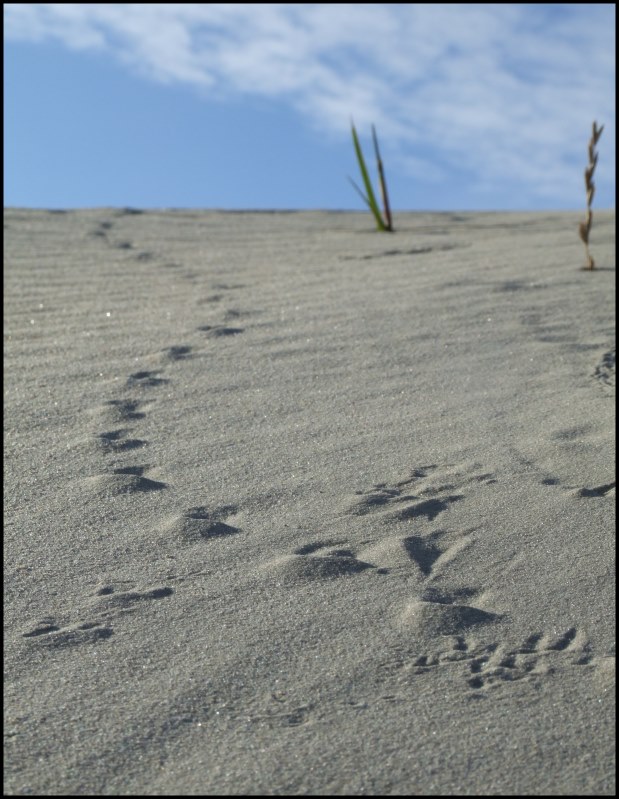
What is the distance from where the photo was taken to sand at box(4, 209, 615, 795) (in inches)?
50.6

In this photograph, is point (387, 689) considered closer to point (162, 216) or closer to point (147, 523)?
point (147, 523)

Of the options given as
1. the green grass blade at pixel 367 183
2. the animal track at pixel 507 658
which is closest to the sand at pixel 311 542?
the animal track at pixel 507 658

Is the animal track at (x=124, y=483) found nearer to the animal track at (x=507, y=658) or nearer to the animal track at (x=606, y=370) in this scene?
the animal track at (x=507, y=658)

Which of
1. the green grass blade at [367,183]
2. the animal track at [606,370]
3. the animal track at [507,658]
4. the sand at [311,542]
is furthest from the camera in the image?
the green grass blade at [367,183]

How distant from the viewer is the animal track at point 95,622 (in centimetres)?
153

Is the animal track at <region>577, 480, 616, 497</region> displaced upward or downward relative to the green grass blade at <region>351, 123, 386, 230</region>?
downward

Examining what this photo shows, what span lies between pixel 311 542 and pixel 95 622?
458 millimetres

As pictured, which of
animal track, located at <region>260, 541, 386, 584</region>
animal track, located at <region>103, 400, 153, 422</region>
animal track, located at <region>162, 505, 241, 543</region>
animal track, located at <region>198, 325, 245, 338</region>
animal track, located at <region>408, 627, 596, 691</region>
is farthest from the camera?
animal track, located at <region>198, 325, 245, 338</region>

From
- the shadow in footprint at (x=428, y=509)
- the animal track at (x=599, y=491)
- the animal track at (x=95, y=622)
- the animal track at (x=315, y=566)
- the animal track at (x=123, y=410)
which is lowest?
the animal track at (x=95, y=622)

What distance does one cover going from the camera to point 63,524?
1.95 m

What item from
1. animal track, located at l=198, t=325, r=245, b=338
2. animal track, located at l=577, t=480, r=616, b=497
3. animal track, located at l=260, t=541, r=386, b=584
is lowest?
animal track, located at l=260, t=541, r=386, b=584

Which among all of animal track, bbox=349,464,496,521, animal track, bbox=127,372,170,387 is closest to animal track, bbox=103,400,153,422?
animal track, bbox=127,372,170,387

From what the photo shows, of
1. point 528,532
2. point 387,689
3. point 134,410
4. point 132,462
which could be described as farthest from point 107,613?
point 134,410

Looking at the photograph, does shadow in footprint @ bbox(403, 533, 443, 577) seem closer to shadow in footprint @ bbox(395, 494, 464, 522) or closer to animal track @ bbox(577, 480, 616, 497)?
shadow in footprint @ bbox(395, 494, 464, 522)
